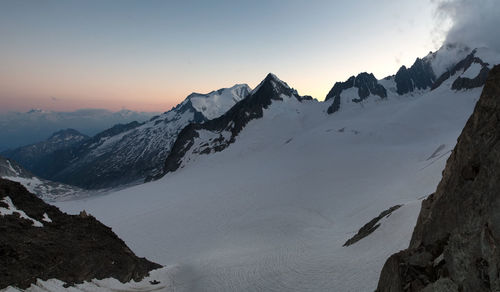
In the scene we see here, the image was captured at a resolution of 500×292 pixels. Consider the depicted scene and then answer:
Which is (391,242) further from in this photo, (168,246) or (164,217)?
(164,217)

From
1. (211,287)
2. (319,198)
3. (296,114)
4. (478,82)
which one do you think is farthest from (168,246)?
(478,82)

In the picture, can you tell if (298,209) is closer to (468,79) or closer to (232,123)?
(232,123)

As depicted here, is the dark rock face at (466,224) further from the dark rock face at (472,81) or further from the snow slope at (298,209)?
the dark rock face at (472,81)

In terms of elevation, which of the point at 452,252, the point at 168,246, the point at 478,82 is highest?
the point at 478,82

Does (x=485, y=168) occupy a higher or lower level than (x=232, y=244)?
higher

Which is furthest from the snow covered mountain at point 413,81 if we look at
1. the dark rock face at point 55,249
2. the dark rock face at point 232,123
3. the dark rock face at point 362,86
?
the dark rock face at point 55,249

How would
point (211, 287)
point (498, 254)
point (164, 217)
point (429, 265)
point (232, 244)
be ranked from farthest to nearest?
point (164, 217) < point (232, 244) < point (211, 287) < point (429, 265) < point (498, 254)

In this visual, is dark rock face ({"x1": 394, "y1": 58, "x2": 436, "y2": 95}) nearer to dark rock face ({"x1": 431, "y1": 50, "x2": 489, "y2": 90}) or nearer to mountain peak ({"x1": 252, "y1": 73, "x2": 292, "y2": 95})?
dark rock face ({"x1": 431, "y1": 50, "x2": 489, "y2": 90})
